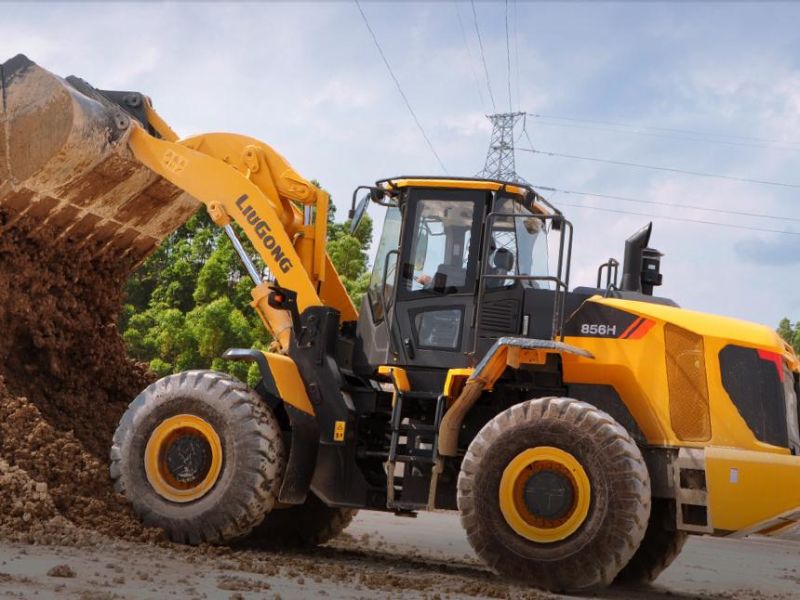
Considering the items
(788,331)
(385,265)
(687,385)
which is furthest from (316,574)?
(788,331)

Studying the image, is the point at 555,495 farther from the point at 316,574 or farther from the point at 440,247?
the point at 440,247

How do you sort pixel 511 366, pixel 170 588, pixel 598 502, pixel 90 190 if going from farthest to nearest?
pixel 90 190 → pixel 511 366 → pixel 598 502 → pixel 170 588

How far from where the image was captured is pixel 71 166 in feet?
34.3

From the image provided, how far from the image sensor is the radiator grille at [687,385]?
8.94 meters

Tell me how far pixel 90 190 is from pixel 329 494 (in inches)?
144

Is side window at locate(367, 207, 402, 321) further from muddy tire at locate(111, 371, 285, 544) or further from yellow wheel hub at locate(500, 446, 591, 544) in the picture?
yellow wheel hub at locate(500, 446, 591, 544)

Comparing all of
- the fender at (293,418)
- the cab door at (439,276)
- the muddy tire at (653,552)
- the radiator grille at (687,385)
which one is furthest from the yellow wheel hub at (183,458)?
the muddy tire at (653,552)

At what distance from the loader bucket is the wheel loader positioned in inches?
0.9

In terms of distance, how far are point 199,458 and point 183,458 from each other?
0.52 ft

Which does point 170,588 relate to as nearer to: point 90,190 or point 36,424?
point 36,424

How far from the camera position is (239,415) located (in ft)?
31.2

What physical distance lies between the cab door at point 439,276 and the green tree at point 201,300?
510 inches

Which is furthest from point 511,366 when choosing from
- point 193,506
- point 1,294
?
point 1,294

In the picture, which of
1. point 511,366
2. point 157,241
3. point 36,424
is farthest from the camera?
point 157,241
